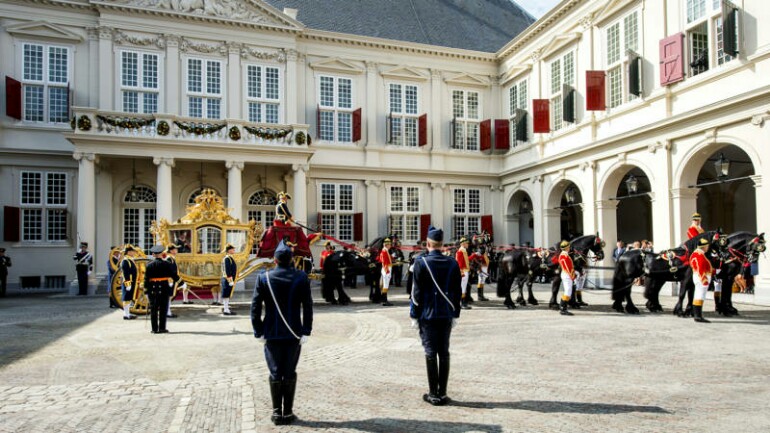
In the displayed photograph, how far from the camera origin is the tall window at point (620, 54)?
18.0 metres

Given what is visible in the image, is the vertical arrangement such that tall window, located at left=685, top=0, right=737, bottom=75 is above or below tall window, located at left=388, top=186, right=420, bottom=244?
above

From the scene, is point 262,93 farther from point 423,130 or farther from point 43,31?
point 43,31

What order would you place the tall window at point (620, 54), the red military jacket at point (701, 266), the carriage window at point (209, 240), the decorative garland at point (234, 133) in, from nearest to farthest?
1. the red military jacket at point (701, 266)
2. the carriage window at point (209, 240)
3. the tall window at point (620, 54)
4. the decorative garland at point (234, 133)

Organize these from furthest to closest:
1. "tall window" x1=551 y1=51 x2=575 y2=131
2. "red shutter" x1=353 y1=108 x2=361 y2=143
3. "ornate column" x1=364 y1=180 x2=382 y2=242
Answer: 1. "ornate column" x1=364 y1=180 x2=382 y2=242
2. "red shutter" x1=353 y1=108 x2=361 y2=143
3. "tall window" x1=551 y1=51 x2=575 y2=131

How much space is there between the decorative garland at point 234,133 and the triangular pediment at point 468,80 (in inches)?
395

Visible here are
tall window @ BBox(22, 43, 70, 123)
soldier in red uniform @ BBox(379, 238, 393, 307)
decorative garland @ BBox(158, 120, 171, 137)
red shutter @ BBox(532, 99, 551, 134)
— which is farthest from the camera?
red shutter @ BBox(532, 99, 551, 134)

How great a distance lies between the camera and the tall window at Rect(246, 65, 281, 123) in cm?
2269

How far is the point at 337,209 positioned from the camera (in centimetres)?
2417

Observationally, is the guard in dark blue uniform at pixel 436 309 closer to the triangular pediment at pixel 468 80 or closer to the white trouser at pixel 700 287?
the white trouser at pixel 700 287

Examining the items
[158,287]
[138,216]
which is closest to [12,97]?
[138,216]

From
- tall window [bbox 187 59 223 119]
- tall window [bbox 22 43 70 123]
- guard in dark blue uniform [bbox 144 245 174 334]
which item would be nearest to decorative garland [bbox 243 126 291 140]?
tall window [bbox 187 59 223 119]

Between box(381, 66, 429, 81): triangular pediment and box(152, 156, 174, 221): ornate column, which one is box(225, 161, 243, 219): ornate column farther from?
box(381, 66, 429, 81): triangular pediment

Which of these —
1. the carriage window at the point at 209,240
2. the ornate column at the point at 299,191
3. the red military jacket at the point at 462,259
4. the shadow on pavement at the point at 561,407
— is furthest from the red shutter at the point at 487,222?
the shadow on pavement at the point at 561,407

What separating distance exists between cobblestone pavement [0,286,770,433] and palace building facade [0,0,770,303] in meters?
7.14
